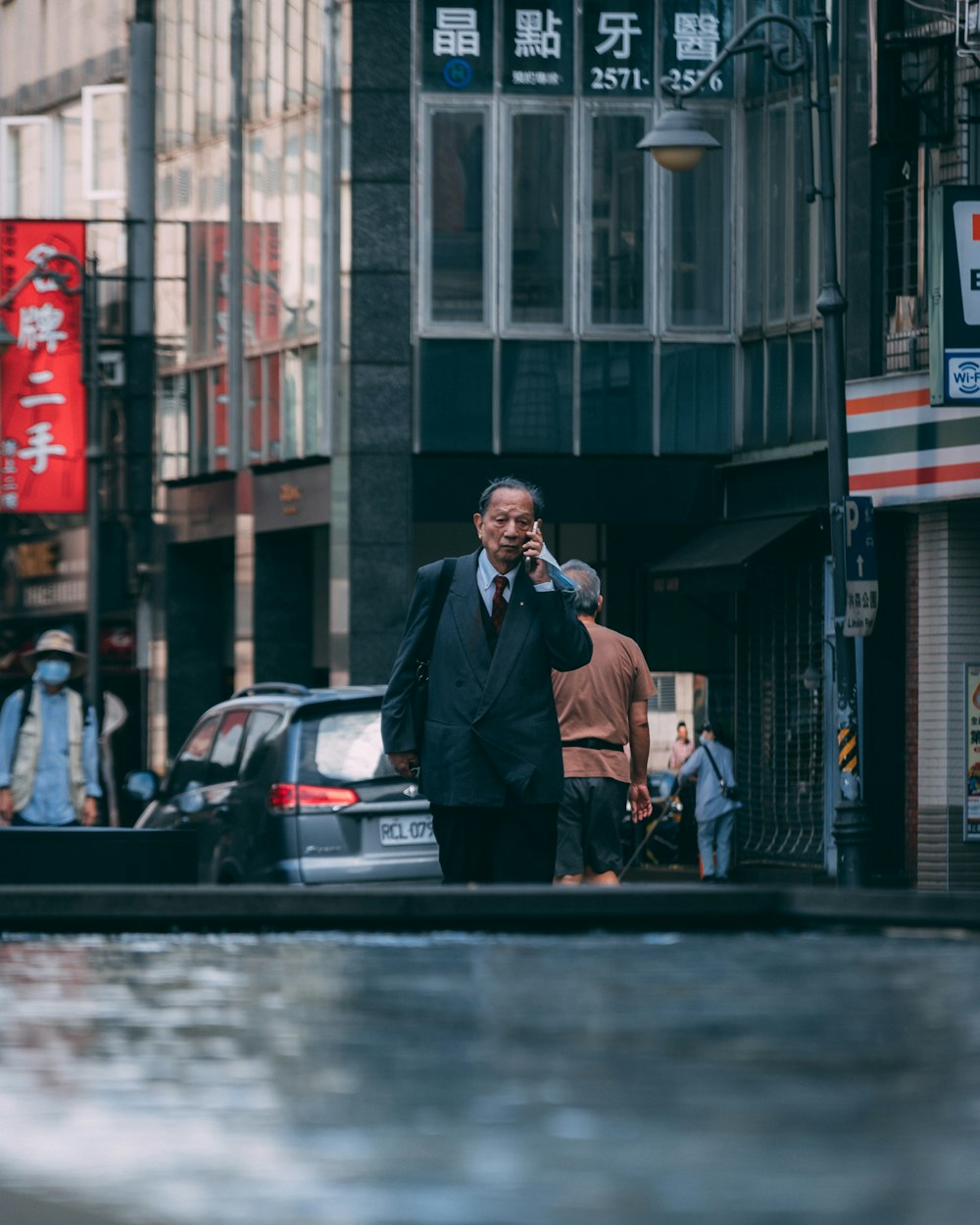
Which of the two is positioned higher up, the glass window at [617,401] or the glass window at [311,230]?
the glass window at [311,230]

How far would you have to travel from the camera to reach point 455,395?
30.4 m

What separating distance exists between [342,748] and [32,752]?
14.3 feet

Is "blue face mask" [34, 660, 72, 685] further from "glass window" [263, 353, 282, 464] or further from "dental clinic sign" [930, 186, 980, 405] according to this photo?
"glass window" [263, 353, 282, 464]

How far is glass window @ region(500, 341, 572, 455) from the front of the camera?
30266 millimetres

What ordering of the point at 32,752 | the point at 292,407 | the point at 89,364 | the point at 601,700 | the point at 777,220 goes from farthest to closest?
the point at 89,364 < the point at 292,407 < the point at 777,220 < the point at 32,752 < the point at 601,700

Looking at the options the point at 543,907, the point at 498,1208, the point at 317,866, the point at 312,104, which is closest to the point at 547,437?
the point at 312,104

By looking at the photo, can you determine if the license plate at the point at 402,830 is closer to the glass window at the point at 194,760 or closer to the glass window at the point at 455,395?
the glass window at the point at 194,760

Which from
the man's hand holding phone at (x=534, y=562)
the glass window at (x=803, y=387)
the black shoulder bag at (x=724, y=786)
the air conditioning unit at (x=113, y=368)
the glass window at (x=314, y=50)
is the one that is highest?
the glass window at (x=314, y=50)

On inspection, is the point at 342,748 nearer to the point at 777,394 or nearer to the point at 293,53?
the point at 777,394

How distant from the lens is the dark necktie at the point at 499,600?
829 cm

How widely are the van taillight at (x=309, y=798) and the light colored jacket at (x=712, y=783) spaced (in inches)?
565

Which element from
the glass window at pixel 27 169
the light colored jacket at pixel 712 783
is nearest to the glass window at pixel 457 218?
the light colored jacket at pixel 712 783

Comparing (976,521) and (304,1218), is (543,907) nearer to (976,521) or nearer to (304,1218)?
(304,1218)

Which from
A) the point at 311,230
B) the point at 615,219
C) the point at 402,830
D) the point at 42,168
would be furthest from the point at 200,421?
the point at 402,830
